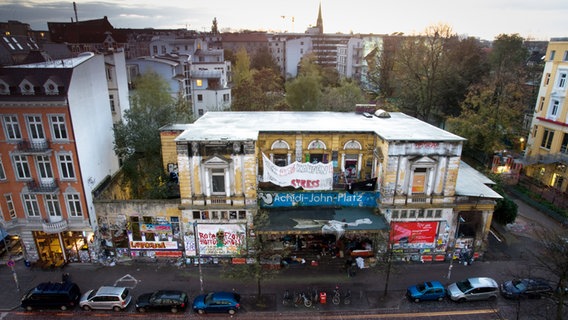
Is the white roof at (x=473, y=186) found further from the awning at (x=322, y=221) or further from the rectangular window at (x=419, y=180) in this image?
the awning at (x=322, y=221)

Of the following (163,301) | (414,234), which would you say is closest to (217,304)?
(163,301)

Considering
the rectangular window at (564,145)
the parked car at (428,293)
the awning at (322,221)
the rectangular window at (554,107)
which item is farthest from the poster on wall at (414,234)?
the rectangular window at (554,107)

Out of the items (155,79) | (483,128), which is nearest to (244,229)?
(155,79)

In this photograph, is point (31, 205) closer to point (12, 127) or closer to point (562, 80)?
point (12, 127)

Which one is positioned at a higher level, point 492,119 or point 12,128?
point 12,128

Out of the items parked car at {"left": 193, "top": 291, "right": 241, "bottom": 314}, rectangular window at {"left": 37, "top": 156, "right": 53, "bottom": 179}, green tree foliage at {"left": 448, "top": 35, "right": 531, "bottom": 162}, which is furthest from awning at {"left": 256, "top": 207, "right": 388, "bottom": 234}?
green tree foliage at {"left": 448, "top": 35, "right": 531, "bottom": 162}

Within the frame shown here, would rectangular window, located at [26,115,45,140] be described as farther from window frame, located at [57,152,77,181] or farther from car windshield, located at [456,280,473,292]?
car windshield, located at [456,280,473,292]

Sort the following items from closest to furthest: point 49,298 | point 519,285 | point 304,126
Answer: point 49,298 → point 519,285 → point 304,126

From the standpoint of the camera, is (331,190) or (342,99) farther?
(342,99)
